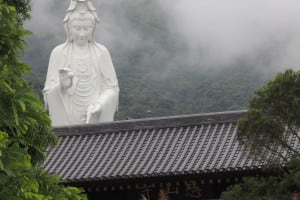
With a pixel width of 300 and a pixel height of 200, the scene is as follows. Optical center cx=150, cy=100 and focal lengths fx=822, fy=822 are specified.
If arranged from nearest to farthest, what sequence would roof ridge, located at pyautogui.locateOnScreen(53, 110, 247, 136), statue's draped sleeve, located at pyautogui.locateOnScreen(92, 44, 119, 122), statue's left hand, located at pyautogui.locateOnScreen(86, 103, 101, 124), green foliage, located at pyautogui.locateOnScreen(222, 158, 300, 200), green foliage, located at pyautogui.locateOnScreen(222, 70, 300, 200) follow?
green foliage, located at pyautogui.locateOnScreen(222, 158, 300, 200) → green foliage, located at pyautogui.locateOnScreen(222, 70, 300, 200) → roof ridge, located at pyautogui.locateOnScreen(53, 110, 247, 136) → statue's left hand, located at pyautogui.locateOnScreen(86, 103, 101, 124) → statue's draped sleeve, located at pyautogui.locateOnScreen(92, 44, 119, 122)

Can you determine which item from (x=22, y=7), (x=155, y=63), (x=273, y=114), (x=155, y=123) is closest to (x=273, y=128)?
(x=273, y=114)

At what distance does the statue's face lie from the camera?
1788 cm

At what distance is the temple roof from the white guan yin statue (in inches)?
152

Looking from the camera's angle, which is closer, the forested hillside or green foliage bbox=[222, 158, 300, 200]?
green foliage bbox=[222, 158, 300, 200]

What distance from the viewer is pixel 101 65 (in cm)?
1780

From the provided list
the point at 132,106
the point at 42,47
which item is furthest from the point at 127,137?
the point at 42,47

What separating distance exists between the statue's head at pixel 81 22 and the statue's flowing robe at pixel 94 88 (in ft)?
0.83

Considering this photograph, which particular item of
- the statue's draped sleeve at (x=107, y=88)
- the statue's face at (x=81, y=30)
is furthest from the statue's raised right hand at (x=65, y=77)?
the statue's face at (x=81, y=30)

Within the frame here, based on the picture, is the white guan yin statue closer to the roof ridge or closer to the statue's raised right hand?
the statue's raised right hand

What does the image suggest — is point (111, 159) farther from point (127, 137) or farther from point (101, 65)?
point (101, 65)

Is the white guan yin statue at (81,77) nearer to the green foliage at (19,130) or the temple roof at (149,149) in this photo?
the temple roof at (149,149)

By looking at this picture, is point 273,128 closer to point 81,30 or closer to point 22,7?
point 22,7

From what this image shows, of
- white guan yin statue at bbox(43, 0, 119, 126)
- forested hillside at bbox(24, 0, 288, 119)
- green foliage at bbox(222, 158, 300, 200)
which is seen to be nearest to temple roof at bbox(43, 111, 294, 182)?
green foliage at bbox(222, 158, 300, 200)

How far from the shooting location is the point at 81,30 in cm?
1791
